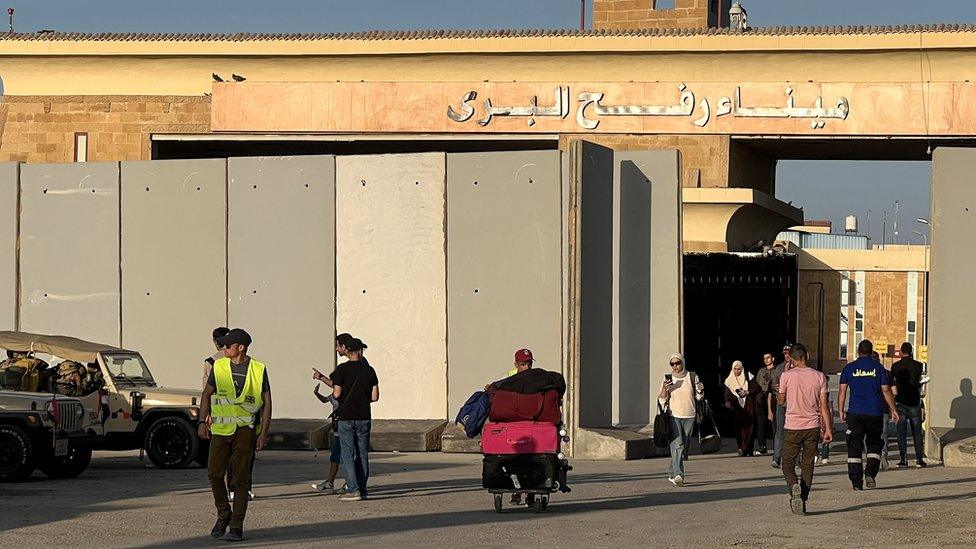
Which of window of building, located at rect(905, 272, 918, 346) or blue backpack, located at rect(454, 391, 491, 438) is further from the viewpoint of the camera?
window of building, located at rect(905, 272, 918, 346)

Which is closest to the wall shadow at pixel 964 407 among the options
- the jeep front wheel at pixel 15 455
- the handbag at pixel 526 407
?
the handbag at pixel 526 407

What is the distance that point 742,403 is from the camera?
24516 mm

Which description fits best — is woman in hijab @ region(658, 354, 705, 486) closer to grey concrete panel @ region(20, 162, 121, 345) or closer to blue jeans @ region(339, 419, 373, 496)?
blue jeans @ region(339, 419, 373, 496)

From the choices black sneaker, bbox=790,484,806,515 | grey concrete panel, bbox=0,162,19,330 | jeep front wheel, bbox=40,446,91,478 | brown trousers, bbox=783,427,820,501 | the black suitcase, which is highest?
grey concrete panel, bbox=0,162,19,330

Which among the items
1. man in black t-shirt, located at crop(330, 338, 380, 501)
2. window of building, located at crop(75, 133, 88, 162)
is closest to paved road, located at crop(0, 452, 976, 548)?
man in black t-shirt, located at crop(330, 338, 380, 501)

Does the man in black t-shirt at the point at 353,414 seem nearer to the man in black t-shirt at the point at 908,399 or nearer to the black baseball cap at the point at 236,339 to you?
the black baseball cap at the point at 236,339

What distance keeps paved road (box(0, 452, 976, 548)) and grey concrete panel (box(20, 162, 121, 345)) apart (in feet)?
23.3

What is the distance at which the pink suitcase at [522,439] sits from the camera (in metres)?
14.9

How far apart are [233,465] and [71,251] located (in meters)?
15.5

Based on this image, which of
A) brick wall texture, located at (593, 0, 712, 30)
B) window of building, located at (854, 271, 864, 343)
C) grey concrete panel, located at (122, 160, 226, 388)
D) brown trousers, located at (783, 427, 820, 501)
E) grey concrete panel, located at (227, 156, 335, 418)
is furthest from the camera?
window of building, located at (854, 271, 864, 343)

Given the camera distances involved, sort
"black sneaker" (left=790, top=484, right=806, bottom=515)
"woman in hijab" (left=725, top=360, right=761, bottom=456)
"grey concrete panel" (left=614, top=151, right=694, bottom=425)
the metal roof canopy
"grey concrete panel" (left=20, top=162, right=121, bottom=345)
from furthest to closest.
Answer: the metal roof canopy < "grey concrete panel" (left=20, top=162, right=121, bottom=345) < "grey concrete panel" (left=614, top=151, right=694, bottom=425) < "woman in hijab" (left=725, top=360, right=761, bottom=456) < "black sneaker" (left=790, top=484, right=806, bottom=515)

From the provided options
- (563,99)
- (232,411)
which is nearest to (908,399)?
(232,411)

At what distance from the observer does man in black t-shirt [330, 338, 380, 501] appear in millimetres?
16109

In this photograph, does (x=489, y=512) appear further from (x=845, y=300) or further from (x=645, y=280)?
(x=845, y=300)
